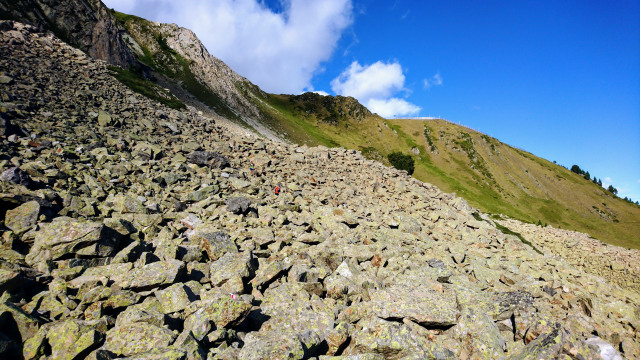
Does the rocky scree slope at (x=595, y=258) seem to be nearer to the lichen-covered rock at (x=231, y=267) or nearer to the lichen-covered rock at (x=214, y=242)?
the lichen-covered rock at (x=231, y=267)

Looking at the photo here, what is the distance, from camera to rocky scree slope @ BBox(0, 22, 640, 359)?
7.61m

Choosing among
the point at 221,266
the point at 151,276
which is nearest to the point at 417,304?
the point at 221,266

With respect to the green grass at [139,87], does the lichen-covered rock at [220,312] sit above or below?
below

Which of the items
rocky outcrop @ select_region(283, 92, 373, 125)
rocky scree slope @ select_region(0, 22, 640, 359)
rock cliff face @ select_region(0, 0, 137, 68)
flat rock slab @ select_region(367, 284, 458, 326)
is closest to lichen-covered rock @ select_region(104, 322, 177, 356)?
rocky scree slope @ select_region(0, 22, 640, 359)

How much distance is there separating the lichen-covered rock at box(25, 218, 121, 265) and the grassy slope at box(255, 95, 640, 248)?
8062 cm

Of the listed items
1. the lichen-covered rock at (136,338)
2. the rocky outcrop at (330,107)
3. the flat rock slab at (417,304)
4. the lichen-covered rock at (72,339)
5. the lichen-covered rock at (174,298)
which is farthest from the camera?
the rocky outcrop at (330,107)

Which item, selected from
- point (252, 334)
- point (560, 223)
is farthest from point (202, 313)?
point (560, 223)

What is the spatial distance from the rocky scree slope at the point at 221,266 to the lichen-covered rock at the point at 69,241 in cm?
5

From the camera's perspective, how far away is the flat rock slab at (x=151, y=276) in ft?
29.6

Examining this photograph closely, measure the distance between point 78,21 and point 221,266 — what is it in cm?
7204

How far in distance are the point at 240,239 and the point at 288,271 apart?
11.0 feet

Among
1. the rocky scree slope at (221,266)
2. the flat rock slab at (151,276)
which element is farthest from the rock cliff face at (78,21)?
the flat rock slab at (151,276)

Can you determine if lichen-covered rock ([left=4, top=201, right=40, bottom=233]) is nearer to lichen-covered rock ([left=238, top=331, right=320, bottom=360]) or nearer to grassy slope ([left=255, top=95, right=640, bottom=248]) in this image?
lichen-covered rock ([left=238, top=331, right=320, bottom=360])

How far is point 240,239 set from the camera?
542 inches
